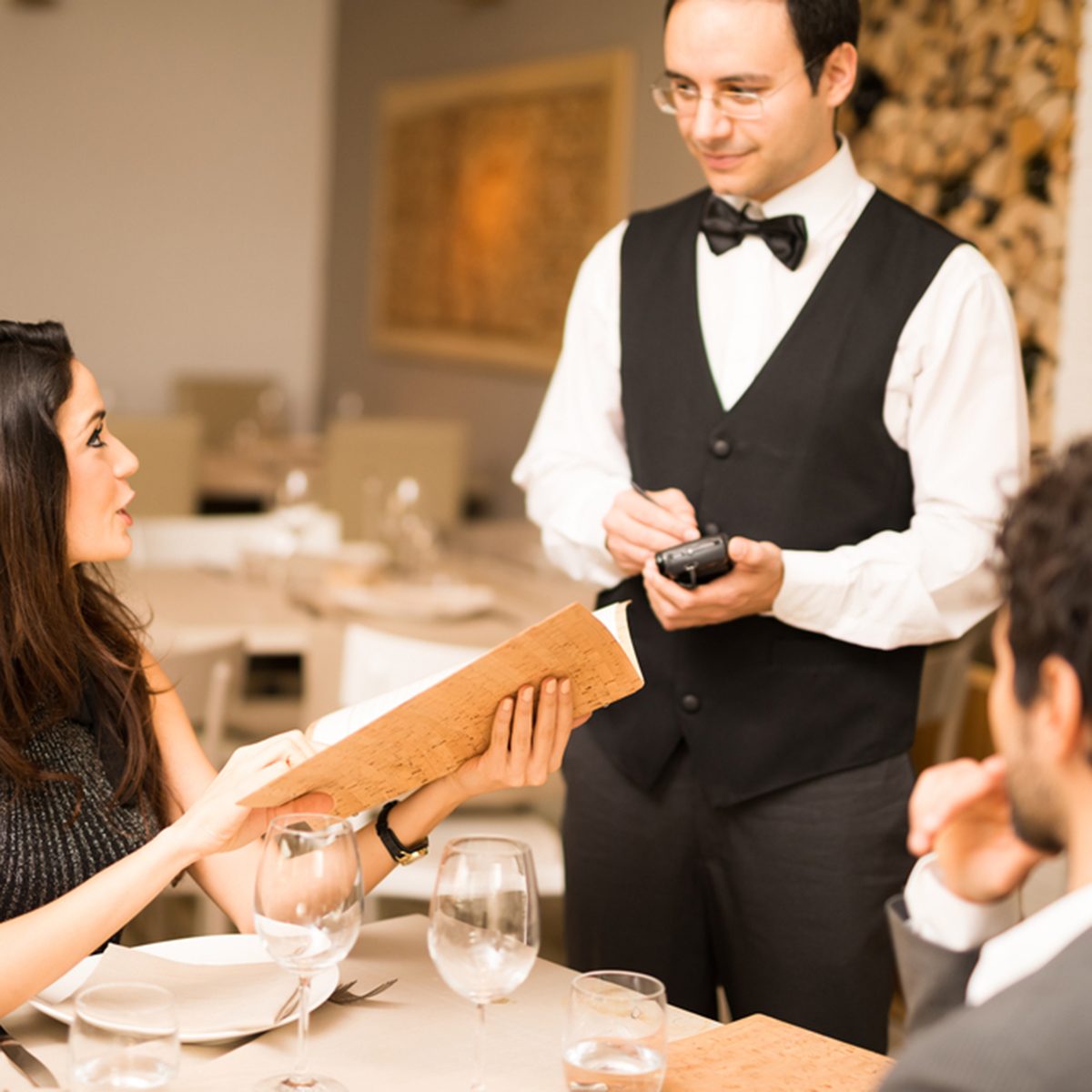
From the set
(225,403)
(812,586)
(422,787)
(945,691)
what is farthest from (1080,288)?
(225,403)

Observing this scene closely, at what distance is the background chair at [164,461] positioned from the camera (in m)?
5.44

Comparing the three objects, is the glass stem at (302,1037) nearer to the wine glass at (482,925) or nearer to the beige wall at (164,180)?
the wine glass at (482,925)

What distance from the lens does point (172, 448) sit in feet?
18.0

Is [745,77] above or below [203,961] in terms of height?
above

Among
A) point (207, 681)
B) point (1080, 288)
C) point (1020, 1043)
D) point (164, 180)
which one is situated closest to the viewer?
point (1020, 1043)

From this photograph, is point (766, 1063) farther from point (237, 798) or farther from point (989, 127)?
point (989, 127)

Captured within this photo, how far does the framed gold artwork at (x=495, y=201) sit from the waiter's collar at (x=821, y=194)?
12.4 ft

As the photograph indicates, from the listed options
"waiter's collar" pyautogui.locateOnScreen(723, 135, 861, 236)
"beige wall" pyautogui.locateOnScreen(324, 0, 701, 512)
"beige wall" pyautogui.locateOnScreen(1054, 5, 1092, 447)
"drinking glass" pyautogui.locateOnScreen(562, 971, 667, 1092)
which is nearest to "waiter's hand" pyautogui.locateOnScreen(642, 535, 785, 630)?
"waiter's collar" pyautogui.locateOnScreen(723, 135, 861, 236)

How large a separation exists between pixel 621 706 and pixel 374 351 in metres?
5.93

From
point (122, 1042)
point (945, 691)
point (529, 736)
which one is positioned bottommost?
point (945, 691)

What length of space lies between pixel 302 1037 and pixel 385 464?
476 centimetres

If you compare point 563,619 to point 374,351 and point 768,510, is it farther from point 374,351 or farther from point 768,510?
point 374,351

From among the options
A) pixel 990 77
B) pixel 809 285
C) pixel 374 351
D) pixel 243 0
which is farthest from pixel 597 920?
pixel 243 0

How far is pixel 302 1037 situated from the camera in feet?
3.94
